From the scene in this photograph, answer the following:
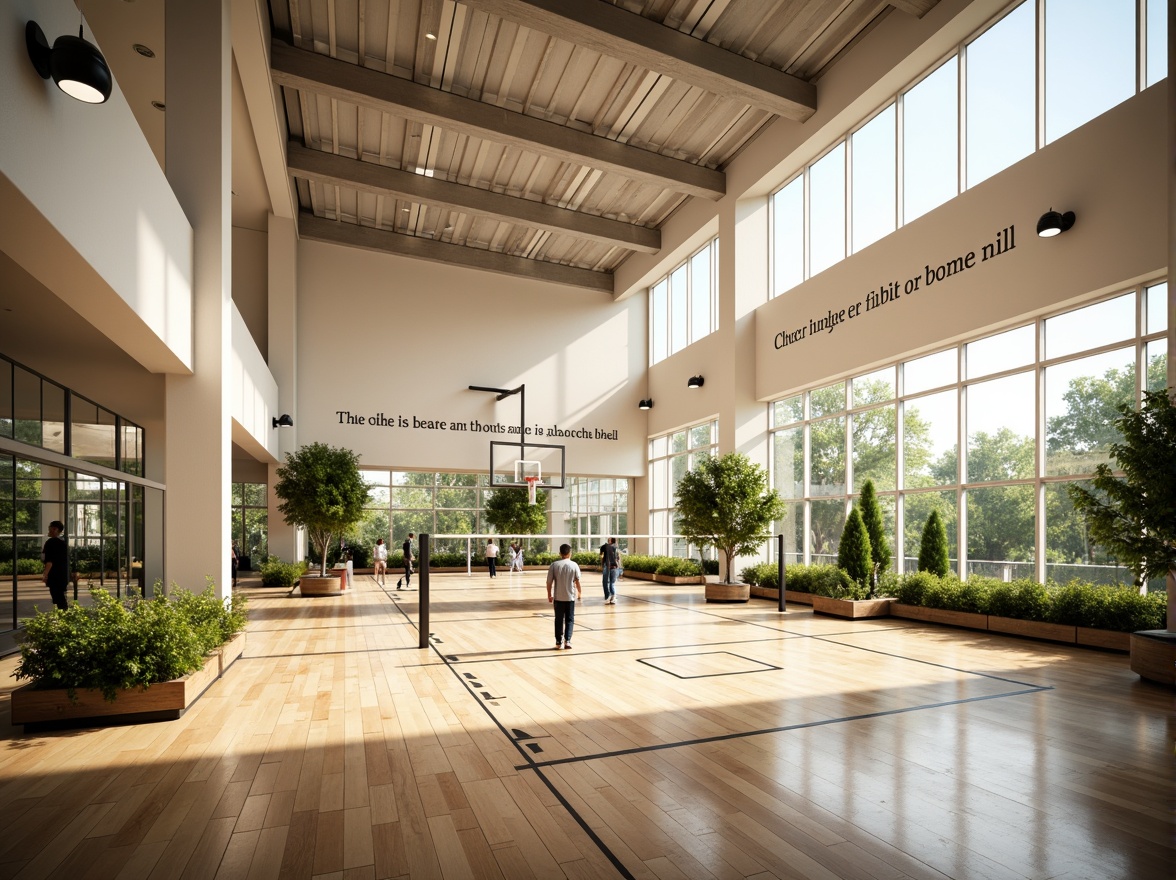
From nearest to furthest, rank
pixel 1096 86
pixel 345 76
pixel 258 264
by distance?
pixel 1096 86 < pixel 345 76 < pixel 258 264

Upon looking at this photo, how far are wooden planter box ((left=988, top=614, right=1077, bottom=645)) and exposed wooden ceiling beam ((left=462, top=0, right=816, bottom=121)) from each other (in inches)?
419

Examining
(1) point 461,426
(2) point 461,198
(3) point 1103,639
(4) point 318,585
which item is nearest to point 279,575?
(4) point 318,585

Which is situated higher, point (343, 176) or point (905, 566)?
point (343, 176)

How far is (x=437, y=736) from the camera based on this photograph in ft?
17.7

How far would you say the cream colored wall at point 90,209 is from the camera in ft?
13.6

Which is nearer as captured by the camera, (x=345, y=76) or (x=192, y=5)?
(x=192, y=5)

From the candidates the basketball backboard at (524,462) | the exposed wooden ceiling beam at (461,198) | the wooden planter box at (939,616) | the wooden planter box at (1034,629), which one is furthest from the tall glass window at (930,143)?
the basketball backboard at (524,462)

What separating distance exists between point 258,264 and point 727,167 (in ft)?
44.2

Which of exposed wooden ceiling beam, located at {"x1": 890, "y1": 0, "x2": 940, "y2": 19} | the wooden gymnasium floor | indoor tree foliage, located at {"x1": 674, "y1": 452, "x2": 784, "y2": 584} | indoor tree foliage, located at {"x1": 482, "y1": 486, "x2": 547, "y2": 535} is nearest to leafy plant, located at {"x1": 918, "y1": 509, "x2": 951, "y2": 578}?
indoor tree foliage, located at {"x1": 674, "y1": 452, "x2": 784, "y2": 584}

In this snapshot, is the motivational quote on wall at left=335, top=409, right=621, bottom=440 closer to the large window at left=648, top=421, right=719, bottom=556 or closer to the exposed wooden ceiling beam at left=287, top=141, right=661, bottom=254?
the large window at left=648, top=421, right=719, bottom=556

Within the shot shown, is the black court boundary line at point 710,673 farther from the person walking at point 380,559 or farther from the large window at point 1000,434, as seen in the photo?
the person walking at point 380,559

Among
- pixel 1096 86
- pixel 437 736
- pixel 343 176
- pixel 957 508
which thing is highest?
pixel 343 176

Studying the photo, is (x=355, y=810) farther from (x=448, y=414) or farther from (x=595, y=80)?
(x=448, y=414)

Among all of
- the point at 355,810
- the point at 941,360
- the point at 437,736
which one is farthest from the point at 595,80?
the point at 355,810
